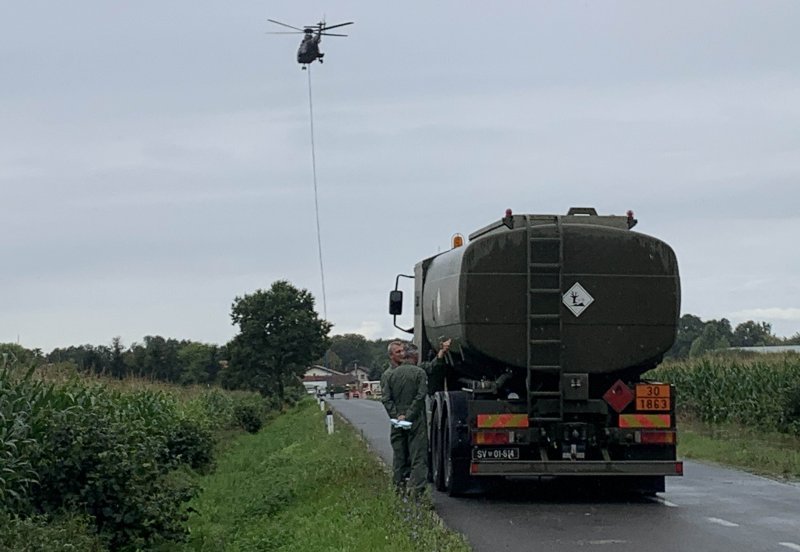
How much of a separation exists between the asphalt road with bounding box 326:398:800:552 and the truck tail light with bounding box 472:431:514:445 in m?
0.80

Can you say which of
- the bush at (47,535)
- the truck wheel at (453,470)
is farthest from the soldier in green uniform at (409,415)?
the bush at (47,535)

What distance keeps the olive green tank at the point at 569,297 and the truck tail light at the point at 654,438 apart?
904mm

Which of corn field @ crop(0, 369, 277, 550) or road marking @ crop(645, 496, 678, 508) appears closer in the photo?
corn field @ crop(0, 369, 277, 550)

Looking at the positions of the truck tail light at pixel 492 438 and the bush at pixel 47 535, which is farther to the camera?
the truck tail light at pixel 492 438

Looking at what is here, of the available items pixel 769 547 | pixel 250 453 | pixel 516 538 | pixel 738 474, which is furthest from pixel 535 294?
pixel 250 453

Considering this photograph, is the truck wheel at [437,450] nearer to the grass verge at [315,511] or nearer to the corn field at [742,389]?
the grass verge at [315,511]

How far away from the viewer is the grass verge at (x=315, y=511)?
37.7ft

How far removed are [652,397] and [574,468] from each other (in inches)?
54.3

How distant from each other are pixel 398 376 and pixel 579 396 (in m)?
2.29

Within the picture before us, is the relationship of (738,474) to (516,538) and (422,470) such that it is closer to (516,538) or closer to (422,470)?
(422,470)

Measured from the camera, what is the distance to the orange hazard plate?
1533 cm

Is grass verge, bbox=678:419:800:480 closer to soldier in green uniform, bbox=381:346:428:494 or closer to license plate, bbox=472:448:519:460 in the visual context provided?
license plate, bbox=472:448:519:460

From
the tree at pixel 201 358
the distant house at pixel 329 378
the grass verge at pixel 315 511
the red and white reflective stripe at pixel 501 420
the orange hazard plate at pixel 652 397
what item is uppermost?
the distant house at pixel 329 378

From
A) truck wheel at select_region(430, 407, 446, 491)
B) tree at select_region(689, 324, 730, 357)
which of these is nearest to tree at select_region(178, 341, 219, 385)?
tree at select_region(689, 324, 730, 357)
